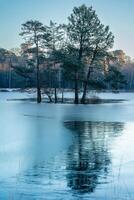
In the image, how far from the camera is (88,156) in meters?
15.1

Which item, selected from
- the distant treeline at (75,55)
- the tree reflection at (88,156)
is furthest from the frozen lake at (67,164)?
the distant treeline at (75,55)

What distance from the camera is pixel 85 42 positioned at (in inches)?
2186

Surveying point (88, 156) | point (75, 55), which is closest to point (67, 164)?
point (88, 156)

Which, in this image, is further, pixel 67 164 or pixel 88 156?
pixel 88 156

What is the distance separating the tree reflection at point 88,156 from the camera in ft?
37.3

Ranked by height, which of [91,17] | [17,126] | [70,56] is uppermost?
[91,17]

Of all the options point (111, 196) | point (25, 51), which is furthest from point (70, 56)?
point (111, 196)

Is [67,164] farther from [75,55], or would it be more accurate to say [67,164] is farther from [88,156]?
[75,55]

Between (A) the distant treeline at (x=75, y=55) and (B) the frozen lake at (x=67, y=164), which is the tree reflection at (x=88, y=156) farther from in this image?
(A) the distant treeline at (x=75, y=55)

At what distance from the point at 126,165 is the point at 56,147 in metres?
4.30

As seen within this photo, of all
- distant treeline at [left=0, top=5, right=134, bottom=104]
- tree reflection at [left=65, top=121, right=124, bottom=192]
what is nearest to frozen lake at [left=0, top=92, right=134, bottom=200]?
tree reflection at [left=65, top=121, right=124, bottom=192]

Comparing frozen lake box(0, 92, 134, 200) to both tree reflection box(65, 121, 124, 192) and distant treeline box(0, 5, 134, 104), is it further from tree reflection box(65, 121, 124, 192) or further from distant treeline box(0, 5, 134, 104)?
distant treeline box(0, 5, 134, 104)

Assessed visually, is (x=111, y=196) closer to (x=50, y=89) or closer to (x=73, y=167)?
(x=73, y=167)

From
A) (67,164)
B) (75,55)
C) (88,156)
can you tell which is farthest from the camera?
(75,55)
